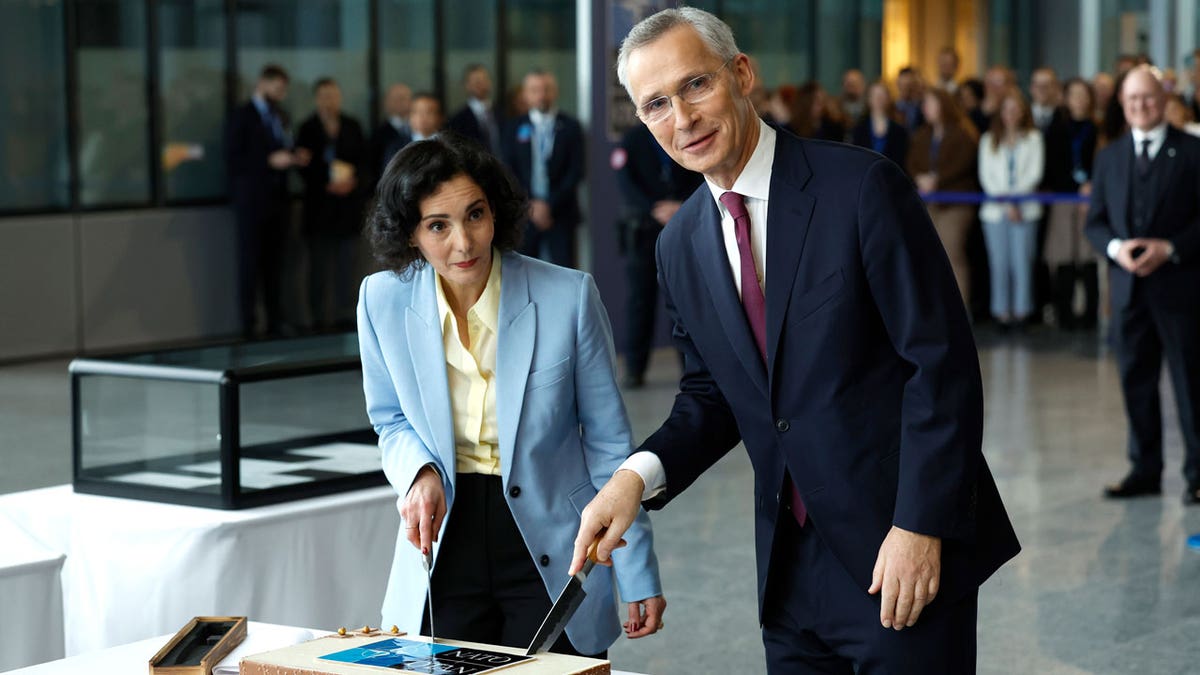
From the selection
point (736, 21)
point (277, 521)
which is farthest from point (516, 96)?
point (277, 521)

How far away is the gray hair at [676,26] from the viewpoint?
2.29 m

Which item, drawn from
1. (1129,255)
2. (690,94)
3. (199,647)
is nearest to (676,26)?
(690,94)

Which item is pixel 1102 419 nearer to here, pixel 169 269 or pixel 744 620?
pixel 744 620

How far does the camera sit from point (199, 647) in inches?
112

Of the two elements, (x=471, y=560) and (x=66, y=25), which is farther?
(x=66, y=25)

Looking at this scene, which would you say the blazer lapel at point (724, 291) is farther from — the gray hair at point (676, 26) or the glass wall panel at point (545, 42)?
the glass wall panel at point (545, 42)

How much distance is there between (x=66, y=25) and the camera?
11531 millimetres

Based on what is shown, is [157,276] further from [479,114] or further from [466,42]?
[466,42]

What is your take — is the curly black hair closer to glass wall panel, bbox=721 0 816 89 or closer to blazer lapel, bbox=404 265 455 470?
blazer lapel, bbox=404 265 455 470

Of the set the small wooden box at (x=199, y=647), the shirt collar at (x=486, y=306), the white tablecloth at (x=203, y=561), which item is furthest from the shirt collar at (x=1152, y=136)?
the small wooden box at (x=199, y=647)

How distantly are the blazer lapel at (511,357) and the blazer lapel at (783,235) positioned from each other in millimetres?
747

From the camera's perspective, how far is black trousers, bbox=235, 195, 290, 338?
12375 millimetres

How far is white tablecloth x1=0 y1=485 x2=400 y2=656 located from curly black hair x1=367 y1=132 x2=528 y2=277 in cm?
121

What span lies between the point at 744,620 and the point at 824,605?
2.87 meters
